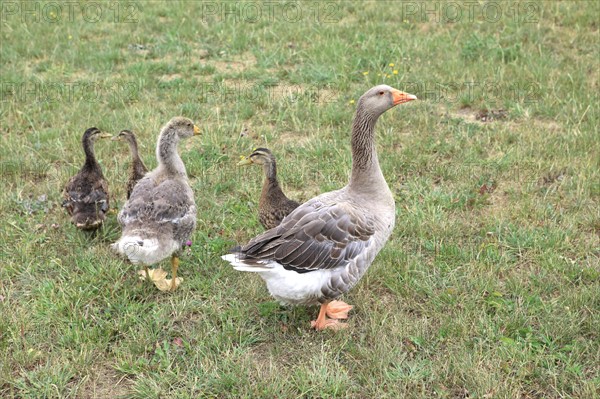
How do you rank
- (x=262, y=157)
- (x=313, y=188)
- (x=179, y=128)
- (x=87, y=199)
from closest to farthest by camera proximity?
(x=87, y=199), (x=262, y=157), (x=179, y=128), (x=313, y=188)

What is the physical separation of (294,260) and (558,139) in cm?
499

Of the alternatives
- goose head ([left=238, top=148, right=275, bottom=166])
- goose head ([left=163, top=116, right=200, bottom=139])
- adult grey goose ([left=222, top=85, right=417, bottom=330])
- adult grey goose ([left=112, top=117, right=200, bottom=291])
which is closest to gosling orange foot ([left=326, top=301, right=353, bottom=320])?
adult grey goose ([left=222, top=85, right=417, bottom=330])

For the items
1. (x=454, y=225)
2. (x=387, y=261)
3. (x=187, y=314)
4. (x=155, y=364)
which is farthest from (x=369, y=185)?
(x=155, y=364)

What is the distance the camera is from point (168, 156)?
6.77m

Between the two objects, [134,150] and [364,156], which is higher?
[364,156]

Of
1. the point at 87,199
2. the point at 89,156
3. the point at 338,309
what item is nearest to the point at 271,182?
the point at 338,309

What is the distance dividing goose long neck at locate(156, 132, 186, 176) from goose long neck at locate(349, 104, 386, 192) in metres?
2.06

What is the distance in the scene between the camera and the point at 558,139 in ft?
27.6

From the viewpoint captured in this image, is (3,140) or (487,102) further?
(487,102)

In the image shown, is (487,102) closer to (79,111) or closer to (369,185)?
(369,185)

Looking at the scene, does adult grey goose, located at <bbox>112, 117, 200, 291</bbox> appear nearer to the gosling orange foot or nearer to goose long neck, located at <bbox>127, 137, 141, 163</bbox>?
goose long neck, located at <bbox>127, 137, 141, 163</bbox>

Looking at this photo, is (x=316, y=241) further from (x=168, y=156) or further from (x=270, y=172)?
(x=168, y=156)

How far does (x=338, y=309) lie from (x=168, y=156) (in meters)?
2.57

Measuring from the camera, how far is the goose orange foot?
5602 millimetres
